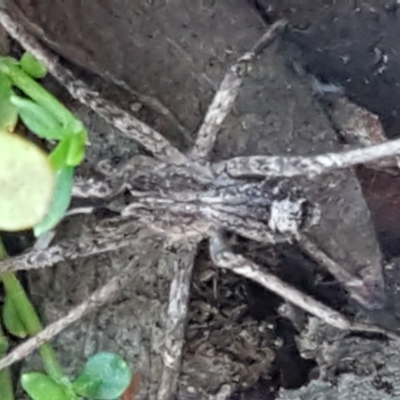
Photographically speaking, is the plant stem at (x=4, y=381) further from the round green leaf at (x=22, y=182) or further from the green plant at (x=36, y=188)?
the round green leaf at (x=22, y=182)

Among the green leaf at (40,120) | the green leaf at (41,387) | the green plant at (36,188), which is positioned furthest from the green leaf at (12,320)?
the green leaf at (40,120)

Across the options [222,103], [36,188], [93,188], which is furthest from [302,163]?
[36,188]

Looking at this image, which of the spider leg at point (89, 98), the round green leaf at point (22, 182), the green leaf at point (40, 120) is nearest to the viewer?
the round green leaf at point (22, 182)

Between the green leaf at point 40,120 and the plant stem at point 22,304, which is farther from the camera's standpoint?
the plant stem at point 22,304

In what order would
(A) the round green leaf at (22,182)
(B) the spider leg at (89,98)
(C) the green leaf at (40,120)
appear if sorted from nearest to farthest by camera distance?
(A) the round green leaf at (22,182) → (C) the green leaf at (40,120) → (B) the spider leg at (89,98)

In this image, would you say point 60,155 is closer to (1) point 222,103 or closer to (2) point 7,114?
(2) point 7,114

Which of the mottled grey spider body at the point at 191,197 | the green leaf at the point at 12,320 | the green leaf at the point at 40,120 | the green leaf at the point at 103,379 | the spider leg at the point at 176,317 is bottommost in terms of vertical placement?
the green leaf at the point at 103,379

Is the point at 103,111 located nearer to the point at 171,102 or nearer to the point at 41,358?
the point at 171,102
